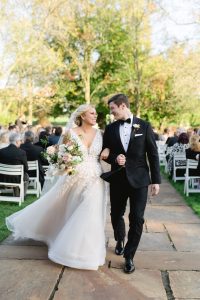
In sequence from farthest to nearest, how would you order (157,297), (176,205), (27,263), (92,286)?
(176,205)
(27,263)
(92,286)
(157,297)

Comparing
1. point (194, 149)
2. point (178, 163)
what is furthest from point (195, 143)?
point (178, 163)

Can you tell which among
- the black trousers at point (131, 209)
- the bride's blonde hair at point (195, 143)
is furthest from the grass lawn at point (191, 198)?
the black trousers at point (131, 209)

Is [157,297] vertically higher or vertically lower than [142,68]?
lower

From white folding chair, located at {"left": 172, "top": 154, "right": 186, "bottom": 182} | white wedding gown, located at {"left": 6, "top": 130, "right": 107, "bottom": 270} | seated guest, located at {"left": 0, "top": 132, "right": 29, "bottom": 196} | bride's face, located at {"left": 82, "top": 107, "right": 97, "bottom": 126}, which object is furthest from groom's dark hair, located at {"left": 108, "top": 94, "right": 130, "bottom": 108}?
white folding chair, located at {"left": 172, "top": 154, "right": 186, "bottom": 182}

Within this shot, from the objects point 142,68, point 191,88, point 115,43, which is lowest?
point 191,88

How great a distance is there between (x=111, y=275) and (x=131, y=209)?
0.76m

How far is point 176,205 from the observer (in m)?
9.41

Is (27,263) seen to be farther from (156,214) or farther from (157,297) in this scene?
(156,214)

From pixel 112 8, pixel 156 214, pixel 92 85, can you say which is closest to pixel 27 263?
pixel 156 214

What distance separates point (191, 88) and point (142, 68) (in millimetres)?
10141

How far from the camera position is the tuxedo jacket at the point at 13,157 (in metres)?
9.43

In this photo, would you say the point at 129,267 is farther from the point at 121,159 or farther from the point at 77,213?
the point at 121,159

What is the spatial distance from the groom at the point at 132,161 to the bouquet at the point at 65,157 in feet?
1.53

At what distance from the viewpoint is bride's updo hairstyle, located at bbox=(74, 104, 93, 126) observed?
17.8ft
